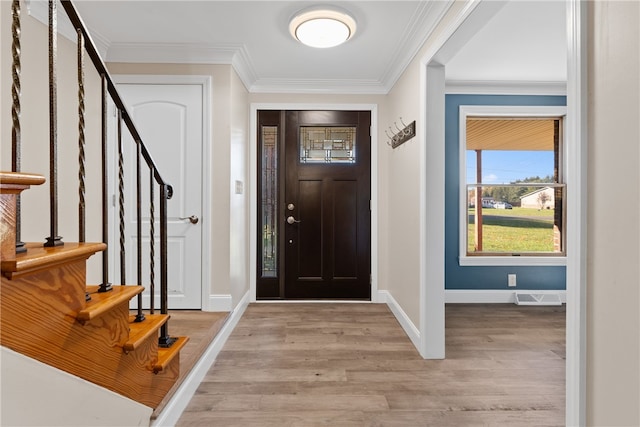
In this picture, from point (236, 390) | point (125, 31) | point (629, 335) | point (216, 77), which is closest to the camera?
point (629, 335)

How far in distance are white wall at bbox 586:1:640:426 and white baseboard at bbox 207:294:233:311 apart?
8.31ft

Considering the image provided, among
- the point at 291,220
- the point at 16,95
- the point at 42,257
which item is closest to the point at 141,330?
the point at 42,257

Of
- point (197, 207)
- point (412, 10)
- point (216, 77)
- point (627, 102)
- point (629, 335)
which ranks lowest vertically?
point (629, 335)

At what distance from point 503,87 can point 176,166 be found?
3518mm

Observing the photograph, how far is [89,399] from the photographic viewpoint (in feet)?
3.30

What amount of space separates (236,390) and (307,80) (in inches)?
115

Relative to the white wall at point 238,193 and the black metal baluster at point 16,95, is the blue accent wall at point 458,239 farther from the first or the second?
the black metal baluster at point 16,95

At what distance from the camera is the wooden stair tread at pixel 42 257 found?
2.38 feet

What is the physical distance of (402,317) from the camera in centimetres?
295

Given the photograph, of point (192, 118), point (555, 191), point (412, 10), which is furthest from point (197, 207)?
point (555, 191)

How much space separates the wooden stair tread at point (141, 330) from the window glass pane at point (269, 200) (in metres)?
2.18

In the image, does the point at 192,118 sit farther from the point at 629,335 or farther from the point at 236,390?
the point at 629,335

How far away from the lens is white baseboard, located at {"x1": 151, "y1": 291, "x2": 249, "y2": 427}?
62.9 inches

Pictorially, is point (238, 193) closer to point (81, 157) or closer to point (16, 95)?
point (81, 157)
